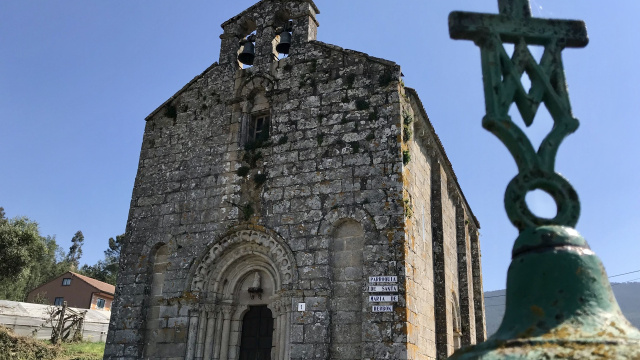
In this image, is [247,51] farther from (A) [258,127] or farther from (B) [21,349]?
(B) [21,349]

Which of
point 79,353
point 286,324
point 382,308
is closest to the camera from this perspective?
point 382,308

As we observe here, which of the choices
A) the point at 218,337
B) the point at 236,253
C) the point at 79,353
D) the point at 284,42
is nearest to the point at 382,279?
the point at 236,253

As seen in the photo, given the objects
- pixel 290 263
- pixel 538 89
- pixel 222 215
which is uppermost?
pixel 222 215

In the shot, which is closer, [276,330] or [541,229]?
[541,229]

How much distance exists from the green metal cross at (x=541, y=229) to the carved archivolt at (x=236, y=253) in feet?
28.6

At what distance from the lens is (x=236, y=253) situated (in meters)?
10.5

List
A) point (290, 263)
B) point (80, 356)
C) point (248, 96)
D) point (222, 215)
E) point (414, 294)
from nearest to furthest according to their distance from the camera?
point (414, 294), point (290, 263), point (222, 215), point (248, 96), point (80, 356)

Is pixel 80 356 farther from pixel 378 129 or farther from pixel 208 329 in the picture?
pixel 378 129

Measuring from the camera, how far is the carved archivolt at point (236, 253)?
9.98m

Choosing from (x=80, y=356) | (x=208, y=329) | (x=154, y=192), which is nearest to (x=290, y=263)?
(x=208, y=329)

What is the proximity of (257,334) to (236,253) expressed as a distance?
5.57ft

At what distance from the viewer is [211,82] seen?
12.4 meters

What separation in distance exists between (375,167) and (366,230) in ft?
3.98

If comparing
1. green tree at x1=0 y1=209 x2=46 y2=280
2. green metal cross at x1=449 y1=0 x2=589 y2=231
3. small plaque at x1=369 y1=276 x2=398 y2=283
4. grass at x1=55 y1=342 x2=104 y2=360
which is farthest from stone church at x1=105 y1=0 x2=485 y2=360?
green tree at x1=0 y1=209 x2=46 y2=280
